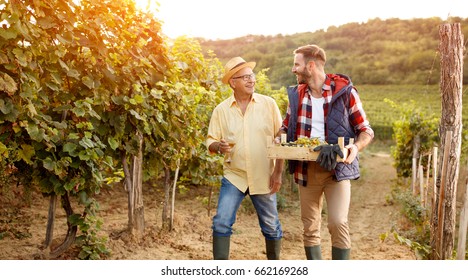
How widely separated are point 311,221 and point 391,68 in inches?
1375

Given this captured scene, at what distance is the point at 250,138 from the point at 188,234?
2.46 m

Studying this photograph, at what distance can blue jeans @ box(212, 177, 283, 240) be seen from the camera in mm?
3760

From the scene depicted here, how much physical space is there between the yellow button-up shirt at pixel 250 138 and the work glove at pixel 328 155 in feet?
2.08

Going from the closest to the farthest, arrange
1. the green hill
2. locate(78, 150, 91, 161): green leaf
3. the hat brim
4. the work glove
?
the work glove
the hat brim
locate(78, 150, 91, 161): green leaf
the green hill

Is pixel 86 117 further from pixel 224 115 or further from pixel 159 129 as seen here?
pixel 224 115

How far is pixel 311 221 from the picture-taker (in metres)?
3.61

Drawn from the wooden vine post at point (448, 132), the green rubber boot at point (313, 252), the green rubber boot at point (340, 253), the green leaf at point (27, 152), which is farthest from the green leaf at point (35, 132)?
the wooden vine post at point (448, 132)

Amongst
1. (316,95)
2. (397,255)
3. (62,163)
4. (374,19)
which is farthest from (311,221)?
(374,19)

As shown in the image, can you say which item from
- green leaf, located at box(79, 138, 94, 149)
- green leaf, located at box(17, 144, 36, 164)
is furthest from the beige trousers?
green leaf, located at box(17, 144, 36, 164)

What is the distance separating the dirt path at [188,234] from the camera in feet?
16.8

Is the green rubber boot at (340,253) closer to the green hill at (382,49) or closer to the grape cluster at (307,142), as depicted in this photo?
the grape cluster at (307,142)

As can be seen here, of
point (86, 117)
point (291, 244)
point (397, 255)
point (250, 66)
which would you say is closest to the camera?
point (250, 66)

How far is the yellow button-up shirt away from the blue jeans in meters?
0.06

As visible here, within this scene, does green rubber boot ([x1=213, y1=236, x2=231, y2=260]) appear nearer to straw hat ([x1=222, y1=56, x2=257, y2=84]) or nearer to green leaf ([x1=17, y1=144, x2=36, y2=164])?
straw hat ([x1=222, y1=56, x2=257, y2=84])
